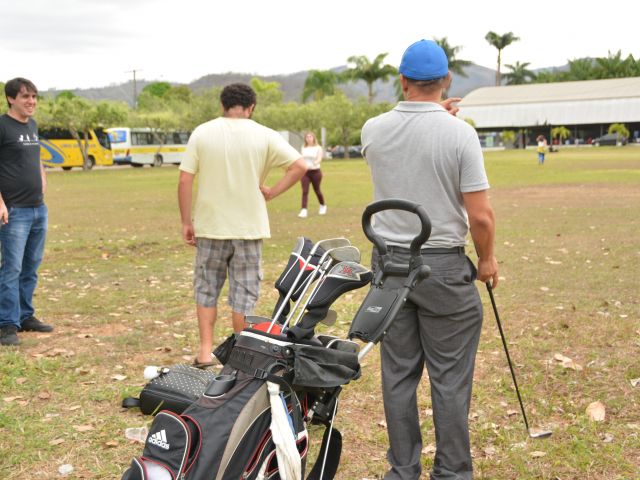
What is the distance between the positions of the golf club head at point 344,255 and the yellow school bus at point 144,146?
2210 inches

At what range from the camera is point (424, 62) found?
3.25 meters

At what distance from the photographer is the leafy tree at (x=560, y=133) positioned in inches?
3396

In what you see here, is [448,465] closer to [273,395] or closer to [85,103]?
[273,395]

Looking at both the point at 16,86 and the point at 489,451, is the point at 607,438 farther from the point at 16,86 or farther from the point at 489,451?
the point at 16,86

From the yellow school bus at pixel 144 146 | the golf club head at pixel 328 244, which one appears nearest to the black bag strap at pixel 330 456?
the golf club head at pixel 328 244

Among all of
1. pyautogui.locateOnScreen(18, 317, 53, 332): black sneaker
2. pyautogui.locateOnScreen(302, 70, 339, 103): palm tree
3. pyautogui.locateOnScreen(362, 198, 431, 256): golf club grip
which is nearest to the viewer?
pyautogui.locateOnScreen(362, 198, 431, 256): golf club grip

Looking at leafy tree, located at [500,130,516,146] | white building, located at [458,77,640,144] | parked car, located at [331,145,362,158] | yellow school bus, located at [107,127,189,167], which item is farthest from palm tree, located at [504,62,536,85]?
yellow school bus, located at [107,127,189,167]

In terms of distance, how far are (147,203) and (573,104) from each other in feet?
261

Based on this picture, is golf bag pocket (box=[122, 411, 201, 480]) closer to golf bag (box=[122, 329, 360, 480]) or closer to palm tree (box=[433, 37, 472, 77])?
golf bag (box=[122, 329, 360, 480])

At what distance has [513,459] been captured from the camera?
4.04 metres

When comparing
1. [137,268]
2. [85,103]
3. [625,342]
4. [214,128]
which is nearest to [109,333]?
[214,128]

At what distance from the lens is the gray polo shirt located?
10.5 feet

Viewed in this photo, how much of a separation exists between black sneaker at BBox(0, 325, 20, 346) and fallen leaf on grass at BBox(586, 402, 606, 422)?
4.55m

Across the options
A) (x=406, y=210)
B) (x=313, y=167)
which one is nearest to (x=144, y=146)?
(x=313, y=167)
